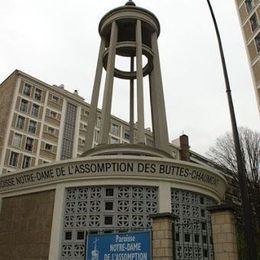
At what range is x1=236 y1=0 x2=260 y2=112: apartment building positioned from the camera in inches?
982

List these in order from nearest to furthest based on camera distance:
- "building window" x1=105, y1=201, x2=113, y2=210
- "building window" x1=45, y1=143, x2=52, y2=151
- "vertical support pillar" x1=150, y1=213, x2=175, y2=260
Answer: "vertical support pillar" x1=150, y1=213, x2=175, y2=260 < "building window" x1=105, y1=201, x2=113, y2=210 < "building window" x1=45, y1=143, x2=52, y2=151

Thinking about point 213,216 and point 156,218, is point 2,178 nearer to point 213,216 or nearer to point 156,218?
point 156,218

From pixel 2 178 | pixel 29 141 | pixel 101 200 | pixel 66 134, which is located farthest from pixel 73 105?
pixel 101 200

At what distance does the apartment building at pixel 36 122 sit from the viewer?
40.3m

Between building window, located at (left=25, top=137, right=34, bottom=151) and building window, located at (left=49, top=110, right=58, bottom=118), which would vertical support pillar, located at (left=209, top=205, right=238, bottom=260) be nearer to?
building window, located at (left=25, top=137, right=34, bottom=151)

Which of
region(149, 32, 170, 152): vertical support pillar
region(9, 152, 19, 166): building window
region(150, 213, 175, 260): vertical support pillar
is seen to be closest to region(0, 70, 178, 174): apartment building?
region(9, 152, 19, 166): building window

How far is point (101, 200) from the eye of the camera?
44.8 feet

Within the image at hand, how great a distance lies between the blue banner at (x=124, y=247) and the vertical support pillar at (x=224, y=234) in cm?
178

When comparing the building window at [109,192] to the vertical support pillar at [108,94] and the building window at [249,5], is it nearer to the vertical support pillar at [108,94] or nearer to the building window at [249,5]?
the vertical support pillar at [108,94]

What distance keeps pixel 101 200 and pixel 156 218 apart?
4.67 m

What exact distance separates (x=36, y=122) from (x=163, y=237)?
122 ft

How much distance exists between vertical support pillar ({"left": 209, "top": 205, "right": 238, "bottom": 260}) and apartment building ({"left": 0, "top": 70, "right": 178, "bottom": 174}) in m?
33.2

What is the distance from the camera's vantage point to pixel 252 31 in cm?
2625

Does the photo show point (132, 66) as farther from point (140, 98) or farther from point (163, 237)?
point (163, 237)
